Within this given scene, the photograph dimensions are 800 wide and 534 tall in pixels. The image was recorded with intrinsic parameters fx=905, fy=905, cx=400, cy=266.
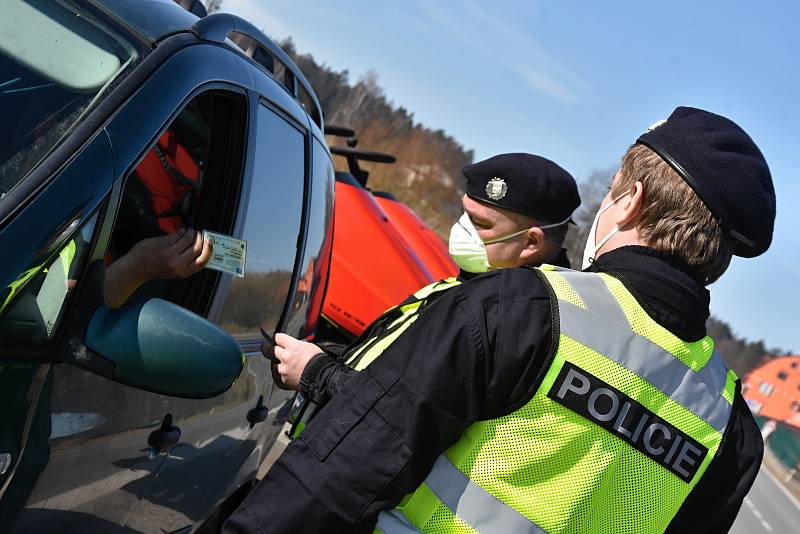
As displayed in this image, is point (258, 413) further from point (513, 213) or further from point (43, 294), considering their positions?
point (43, 294)

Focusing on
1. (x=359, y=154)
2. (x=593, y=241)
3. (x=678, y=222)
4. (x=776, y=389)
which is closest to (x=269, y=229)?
(x=593, y=241)

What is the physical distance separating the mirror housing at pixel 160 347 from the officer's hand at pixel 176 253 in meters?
0.43

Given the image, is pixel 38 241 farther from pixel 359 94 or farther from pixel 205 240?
pixel 359 94

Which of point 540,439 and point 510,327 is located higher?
point 510,327

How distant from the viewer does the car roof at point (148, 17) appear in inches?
85.2

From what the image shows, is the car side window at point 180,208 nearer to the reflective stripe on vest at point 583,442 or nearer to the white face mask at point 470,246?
the reflective stripe on vest at point 583,442

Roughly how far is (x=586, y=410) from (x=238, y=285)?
128cm

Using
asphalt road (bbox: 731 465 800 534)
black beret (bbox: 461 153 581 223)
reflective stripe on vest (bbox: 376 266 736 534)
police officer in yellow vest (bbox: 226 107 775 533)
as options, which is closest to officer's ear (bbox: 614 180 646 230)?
police officer in yellow vest (bbox: 226 107 775 533)

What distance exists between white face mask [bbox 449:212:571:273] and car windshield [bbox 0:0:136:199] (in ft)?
5.59

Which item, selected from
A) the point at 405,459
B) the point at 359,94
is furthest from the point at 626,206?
the point at 359,94

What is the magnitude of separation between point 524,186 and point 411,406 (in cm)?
181

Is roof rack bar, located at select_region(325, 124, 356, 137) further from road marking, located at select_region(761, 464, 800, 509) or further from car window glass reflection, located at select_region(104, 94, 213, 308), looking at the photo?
road marking, located at select_region(761, 464, 800, 509)

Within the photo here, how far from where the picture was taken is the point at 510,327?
70.4 inches

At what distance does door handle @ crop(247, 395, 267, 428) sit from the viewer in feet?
9.91
